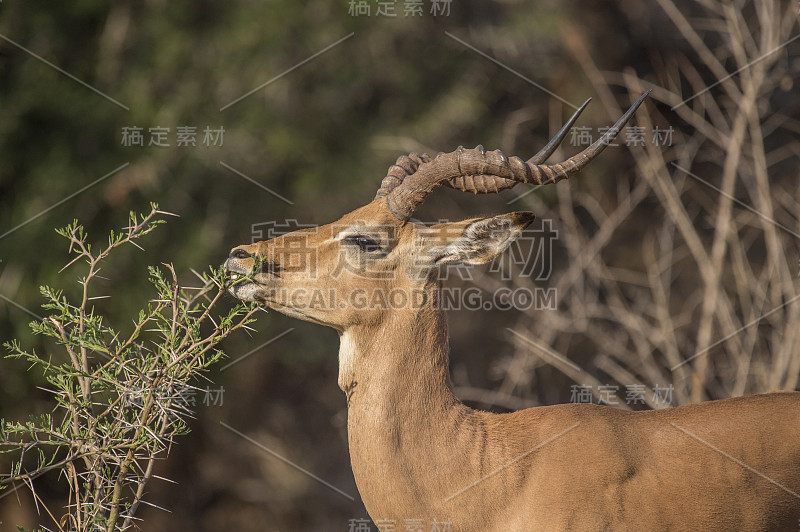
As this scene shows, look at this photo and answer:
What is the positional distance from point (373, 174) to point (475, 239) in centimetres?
647

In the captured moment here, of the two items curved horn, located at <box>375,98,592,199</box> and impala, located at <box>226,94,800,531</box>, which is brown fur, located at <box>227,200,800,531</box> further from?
curved horn, located at <box>375,98,592,199</box>

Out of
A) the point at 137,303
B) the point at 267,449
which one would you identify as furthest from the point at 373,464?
the point at 267,449

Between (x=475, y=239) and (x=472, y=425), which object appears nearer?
(x=472, y=425)

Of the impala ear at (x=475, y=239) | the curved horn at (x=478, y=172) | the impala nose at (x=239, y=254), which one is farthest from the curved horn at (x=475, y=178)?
the impala nose at (x=239, y=254)

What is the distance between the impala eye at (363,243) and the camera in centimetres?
482

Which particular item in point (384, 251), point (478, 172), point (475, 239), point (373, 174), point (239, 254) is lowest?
point (239, 254)

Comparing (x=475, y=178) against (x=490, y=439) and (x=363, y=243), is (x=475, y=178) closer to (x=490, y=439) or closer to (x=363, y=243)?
(x=363, y=243)

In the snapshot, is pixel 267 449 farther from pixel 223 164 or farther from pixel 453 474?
pixel 453 474

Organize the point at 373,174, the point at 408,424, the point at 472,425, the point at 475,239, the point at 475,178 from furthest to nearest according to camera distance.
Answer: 1. the point at 373,174
2. the point at 475,178
3. the point at 475,239
4. the point at 472,425
5. the point at 408,424

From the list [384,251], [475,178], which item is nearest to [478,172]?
[475,178]

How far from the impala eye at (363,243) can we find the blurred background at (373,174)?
14.8 ft

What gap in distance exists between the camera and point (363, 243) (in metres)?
4.84

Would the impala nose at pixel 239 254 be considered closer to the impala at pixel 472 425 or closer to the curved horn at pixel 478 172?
the impala at pixel 472 425

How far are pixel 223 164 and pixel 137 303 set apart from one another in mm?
2169
